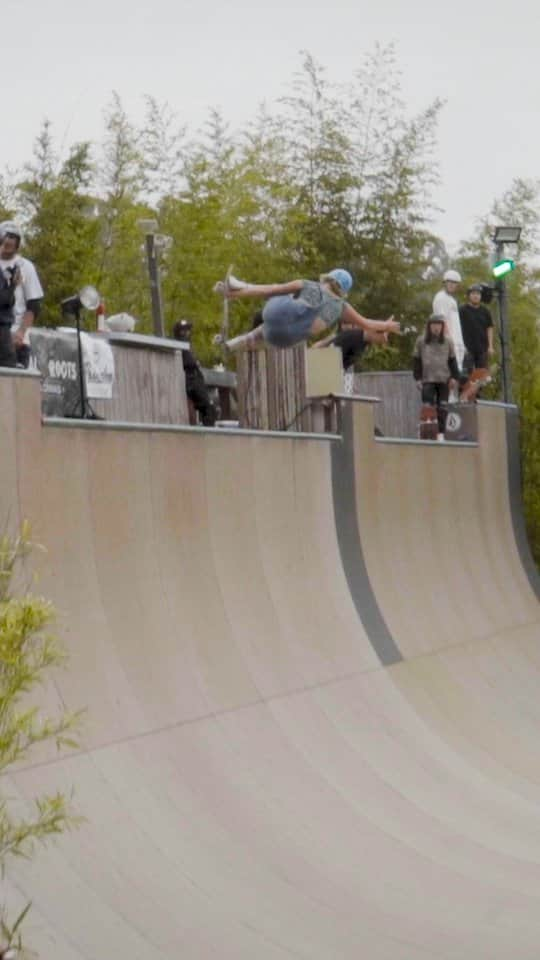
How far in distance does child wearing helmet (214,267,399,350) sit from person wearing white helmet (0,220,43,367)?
2723 mm

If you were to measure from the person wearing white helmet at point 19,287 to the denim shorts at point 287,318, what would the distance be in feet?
10.4

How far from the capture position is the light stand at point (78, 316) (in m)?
12.4

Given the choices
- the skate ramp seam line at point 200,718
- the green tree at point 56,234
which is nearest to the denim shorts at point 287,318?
the skate ramp seam line at point 200,718

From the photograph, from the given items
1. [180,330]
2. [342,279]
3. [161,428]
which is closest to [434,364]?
[180,330]

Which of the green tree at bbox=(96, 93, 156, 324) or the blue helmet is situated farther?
the green tree at bbox=(96, 93, 156, 324)

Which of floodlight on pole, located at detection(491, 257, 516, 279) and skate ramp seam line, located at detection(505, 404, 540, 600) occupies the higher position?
floodlight on pole, located at detection(491, 257, 516, 279)

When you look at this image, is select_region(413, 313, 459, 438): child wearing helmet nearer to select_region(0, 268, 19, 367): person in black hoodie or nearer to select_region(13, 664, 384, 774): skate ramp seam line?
select_region(13, 664, 384, 774): skate ramp seam line

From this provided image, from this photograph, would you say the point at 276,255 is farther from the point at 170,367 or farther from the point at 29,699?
the point at 29,699

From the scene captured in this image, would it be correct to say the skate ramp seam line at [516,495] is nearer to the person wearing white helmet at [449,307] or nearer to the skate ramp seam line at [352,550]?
the person wearing white helmet at [449,307]

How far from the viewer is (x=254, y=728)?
40.6 feet

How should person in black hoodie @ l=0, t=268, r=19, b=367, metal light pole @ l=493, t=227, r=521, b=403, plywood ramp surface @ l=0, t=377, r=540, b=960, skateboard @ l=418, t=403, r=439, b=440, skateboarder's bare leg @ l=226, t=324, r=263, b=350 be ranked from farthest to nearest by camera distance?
1. metal light pole @ l=493, t=227, r=521, b=403
2. skateboard @ l=418, t=403, r=439, b=440
3. skateboarder's bare leg @ l=226, t=324, r=263, b=350
4. person in black hoodie @ l=0, t=268, r=19, b=367
5. plywood ramp surface @ l=0, t=377, r=540, b=960

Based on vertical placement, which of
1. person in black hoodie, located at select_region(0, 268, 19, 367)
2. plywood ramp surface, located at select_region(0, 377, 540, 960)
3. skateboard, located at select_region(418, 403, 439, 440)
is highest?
person in black hoodie, located at select_region(0, 268, 19, 367)

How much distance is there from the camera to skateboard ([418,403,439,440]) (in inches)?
790

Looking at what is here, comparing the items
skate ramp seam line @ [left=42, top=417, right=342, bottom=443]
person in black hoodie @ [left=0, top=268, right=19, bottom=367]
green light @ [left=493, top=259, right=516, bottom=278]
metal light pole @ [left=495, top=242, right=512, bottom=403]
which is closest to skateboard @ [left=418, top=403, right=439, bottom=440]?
green light @ [left=493, top=259, right=516, bottom=278]
